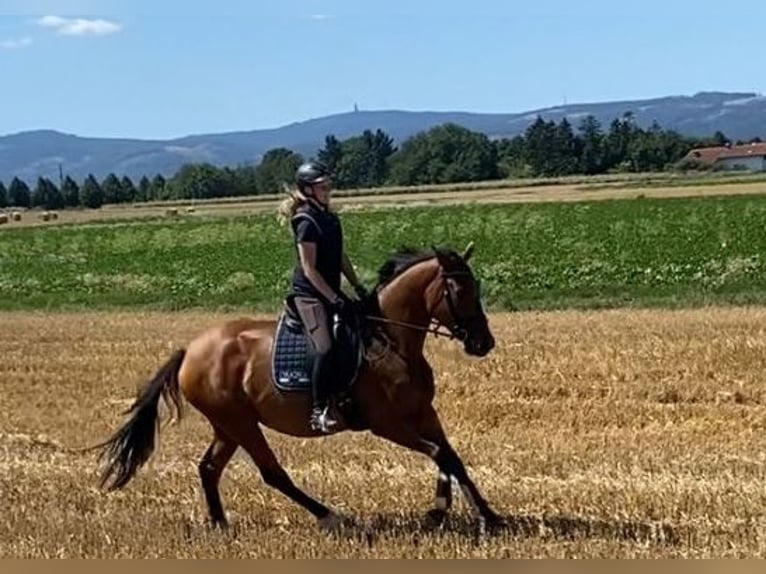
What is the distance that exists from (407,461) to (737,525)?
394cm

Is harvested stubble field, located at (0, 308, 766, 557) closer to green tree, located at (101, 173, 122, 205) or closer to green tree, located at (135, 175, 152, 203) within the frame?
green tree, located at (101, 173, 122, 205)

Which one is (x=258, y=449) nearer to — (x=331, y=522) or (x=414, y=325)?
(x=331, y=522)

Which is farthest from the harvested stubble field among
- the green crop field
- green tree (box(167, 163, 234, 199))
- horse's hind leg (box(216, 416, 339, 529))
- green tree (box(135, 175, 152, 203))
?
green tree (box(135, 175, 152, 203))

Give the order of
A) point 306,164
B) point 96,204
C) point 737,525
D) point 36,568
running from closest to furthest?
1. point 36,568
2. point 737,525
3. point 306,164
4. point 96,204

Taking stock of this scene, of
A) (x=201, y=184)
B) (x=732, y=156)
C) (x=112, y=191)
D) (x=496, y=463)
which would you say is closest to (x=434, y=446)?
(x=496, y=463)

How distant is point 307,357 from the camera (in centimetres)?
959

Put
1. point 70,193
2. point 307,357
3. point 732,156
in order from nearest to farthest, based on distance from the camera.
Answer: point 307,357
point 70,193
point 732,156

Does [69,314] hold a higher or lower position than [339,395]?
lower

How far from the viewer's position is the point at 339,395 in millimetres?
9602

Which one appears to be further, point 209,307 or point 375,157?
point 375,157

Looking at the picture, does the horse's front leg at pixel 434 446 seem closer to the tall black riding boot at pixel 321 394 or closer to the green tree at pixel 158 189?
the tall black riding boot at pixel 321 394

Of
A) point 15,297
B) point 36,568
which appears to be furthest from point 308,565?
point 15,297

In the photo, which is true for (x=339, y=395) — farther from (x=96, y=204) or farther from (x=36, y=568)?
(x=96, y=204)

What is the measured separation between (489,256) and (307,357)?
3130cm
